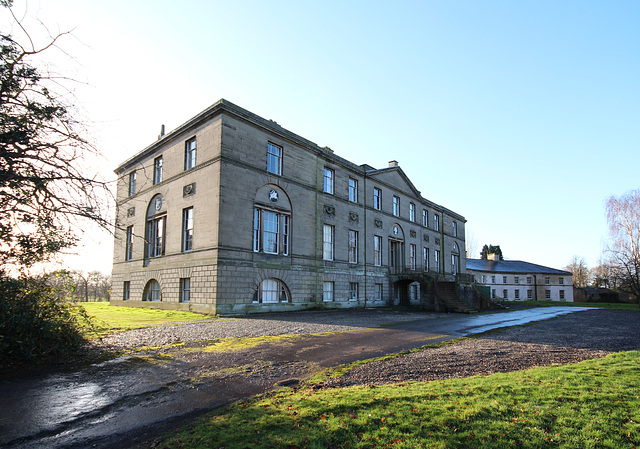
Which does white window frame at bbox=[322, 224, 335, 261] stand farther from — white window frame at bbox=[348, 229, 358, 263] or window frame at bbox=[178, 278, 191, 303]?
window frame at bbox=[178, 278, 191, 303]

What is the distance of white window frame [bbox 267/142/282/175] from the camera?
24.5 meters

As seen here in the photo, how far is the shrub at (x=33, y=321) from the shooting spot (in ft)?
25.8

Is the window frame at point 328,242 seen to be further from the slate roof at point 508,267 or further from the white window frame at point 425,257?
the slate roof at point 508,267

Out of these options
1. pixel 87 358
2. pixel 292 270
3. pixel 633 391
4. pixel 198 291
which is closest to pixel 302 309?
pixel 292 270

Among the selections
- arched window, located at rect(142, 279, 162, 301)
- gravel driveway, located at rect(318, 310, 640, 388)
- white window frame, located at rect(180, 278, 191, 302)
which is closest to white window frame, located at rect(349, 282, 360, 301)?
white window frame, located at rect(180, 278, 191, 302)

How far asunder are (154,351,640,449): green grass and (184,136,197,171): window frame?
20.6m

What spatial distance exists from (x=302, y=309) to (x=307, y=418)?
20.4m

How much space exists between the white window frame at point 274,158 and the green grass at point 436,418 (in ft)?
64.2

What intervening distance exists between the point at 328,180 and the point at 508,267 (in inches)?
2170

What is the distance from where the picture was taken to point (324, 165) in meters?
29.1

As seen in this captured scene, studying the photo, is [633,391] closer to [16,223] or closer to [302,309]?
[16,223]

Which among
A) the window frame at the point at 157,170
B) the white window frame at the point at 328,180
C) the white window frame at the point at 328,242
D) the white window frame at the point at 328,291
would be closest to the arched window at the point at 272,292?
the white window frame at the point at 328,291

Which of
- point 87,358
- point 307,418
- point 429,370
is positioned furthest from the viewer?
point 87,358

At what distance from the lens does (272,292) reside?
23.4 metres
